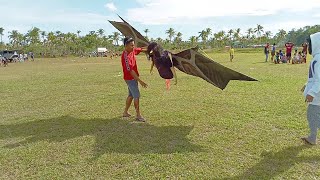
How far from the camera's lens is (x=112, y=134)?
5.71 m

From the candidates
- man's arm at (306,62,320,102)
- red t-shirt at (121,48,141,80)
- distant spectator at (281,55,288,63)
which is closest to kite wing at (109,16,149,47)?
red t-shirt at (121,48,141,80)

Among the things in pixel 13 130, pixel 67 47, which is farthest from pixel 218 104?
pixel 67 47

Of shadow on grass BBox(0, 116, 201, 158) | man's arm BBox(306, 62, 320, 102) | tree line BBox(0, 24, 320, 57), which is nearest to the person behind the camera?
man's arm BBox(306, 62, 320, 102)

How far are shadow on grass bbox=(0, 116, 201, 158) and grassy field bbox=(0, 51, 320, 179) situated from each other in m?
0.02

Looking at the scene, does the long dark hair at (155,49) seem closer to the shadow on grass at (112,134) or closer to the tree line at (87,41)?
the shadow on grass at (112,134)

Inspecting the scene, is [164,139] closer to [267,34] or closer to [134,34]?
[134,34]

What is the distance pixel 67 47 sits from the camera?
73062mm

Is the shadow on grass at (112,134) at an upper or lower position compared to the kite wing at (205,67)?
lower

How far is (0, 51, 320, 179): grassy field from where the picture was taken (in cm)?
412

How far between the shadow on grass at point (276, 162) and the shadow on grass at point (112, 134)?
3.30ft

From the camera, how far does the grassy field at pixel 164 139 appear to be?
13.5ft

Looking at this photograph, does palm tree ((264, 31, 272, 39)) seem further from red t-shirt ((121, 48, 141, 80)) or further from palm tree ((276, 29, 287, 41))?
red t-shirt ((121, 48, 141, 80))

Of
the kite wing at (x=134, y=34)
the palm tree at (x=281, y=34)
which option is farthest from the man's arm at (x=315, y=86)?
the palm tree at (x=281, y=34)

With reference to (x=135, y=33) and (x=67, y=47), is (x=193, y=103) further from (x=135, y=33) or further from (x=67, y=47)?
(x=67, y=47)
